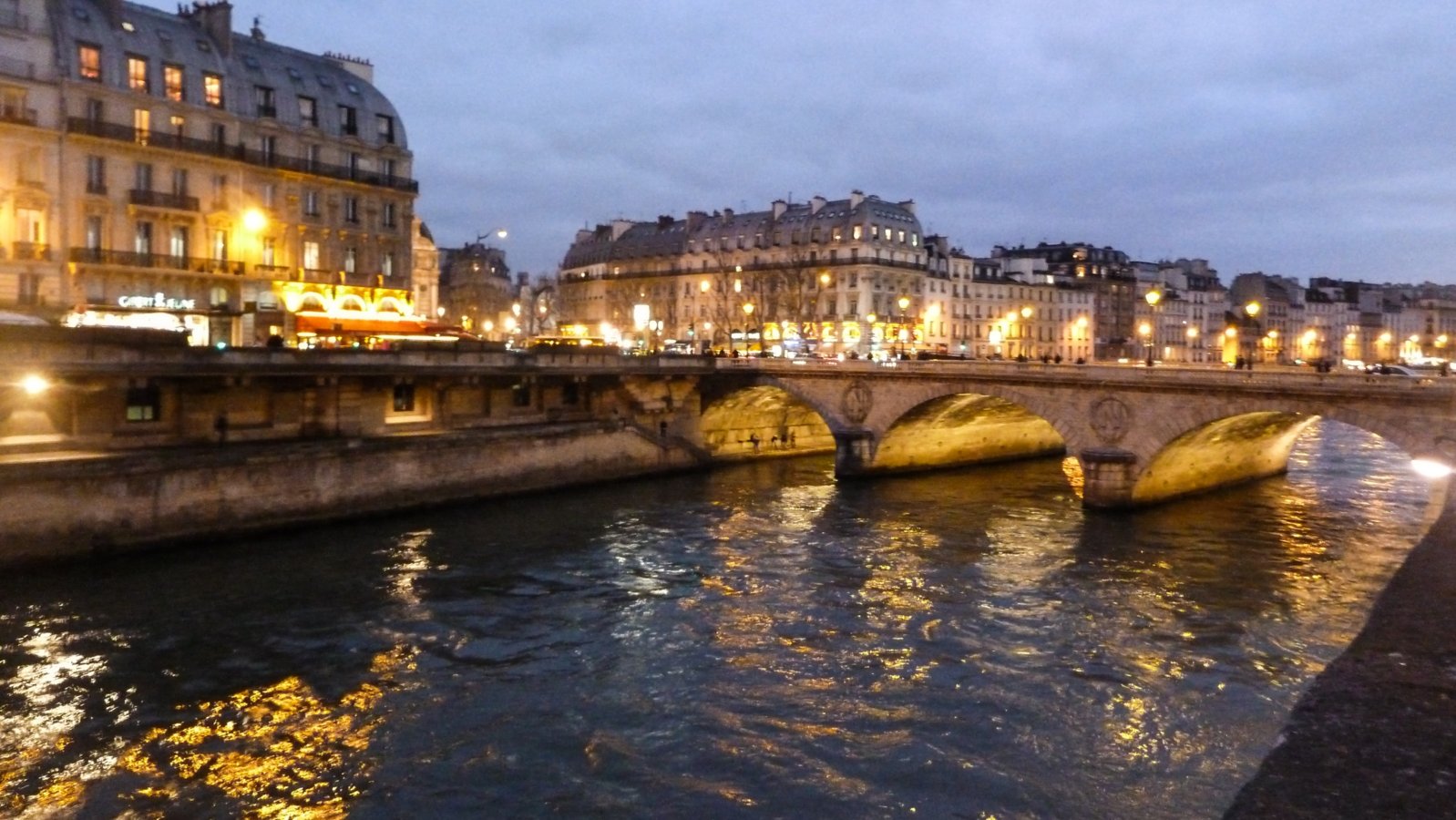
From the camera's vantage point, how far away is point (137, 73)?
52344 mm

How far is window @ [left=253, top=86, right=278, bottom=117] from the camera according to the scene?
2272 inches

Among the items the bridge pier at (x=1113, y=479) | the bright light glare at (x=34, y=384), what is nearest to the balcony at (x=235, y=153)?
the bright light glare at (x=34, y=384)

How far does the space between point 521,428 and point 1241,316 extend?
141306 mm

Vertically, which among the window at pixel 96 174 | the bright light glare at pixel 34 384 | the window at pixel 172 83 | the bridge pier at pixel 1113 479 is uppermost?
the window at pixel 172 83

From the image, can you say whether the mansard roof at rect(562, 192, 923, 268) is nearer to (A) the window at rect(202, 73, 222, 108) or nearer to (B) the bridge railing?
(B) the bridge railing

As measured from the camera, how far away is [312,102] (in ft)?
198

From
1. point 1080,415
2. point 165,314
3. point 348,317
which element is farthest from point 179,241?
point 1080,415

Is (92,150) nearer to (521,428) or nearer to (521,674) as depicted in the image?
(521,428)

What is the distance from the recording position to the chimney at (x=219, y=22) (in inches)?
2240

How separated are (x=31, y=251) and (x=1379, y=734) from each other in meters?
53.5

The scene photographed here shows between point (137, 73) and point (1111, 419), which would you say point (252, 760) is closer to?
point (1111, 419)

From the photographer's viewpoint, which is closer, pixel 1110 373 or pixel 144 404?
pixel 144 404

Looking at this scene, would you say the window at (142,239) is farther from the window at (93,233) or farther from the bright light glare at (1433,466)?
the bright light glare at (1433,466)

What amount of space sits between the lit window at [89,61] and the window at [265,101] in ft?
A: 26.6
